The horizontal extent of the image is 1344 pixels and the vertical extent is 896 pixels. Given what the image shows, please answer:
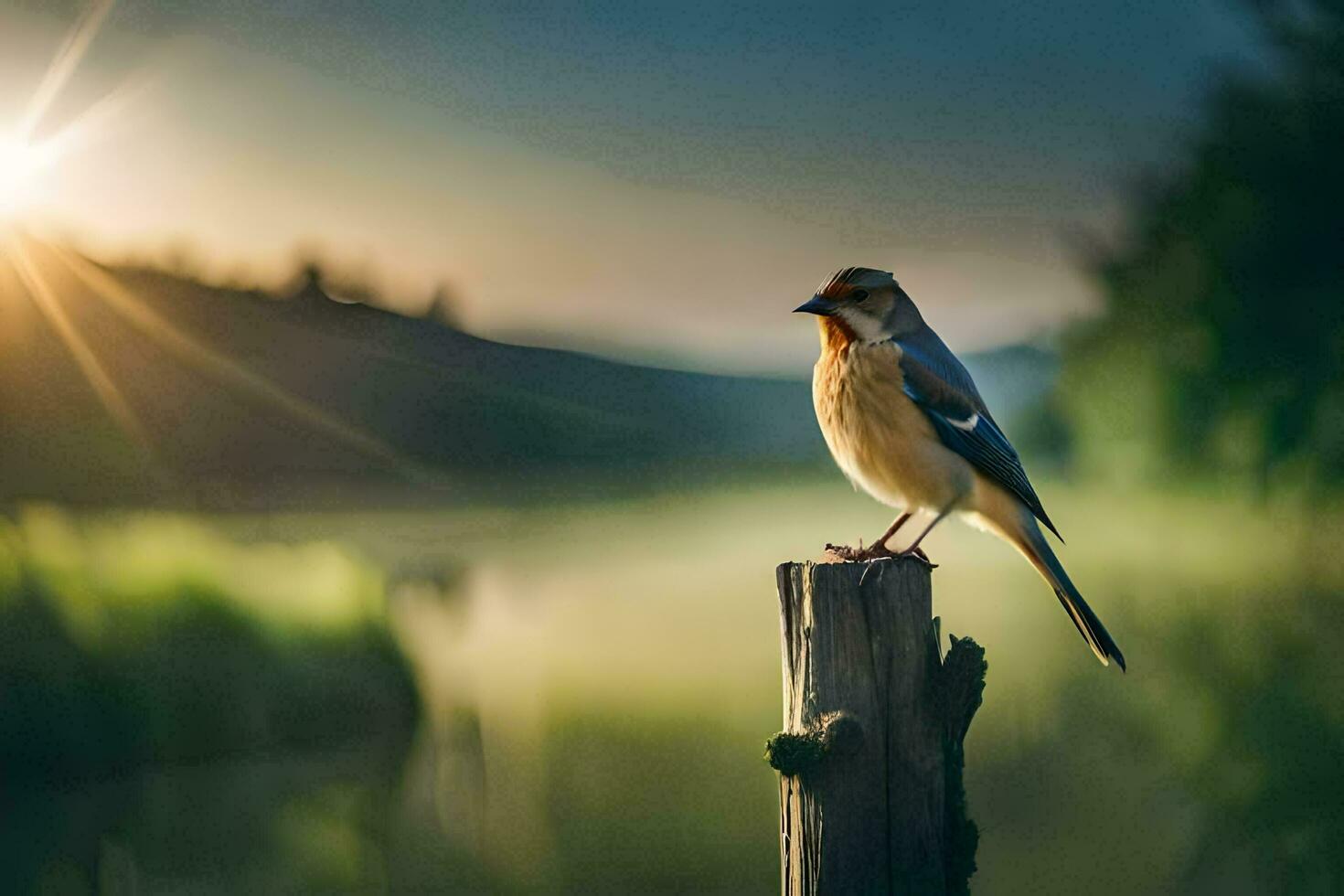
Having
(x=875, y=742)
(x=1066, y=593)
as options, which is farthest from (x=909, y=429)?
(x=875, y=742)

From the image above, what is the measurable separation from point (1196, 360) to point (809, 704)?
6552 millimetres

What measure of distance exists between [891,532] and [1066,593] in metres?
0.83

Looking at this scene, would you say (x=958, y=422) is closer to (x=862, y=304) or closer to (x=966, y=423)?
(x=966, y=423)

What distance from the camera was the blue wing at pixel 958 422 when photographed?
15.5 feet

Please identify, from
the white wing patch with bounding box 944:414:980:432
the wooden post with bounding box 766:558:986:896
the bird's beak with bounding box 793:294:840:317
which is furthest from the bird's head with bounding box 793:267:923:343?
the wooden post with bounding box 766:558:986:896

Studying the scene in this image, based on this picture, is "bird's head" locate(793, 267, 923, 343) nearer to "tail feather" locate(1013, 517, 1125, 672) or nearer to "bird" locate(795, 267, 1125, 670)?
"bird" locate(795, 267, 1125, 670)

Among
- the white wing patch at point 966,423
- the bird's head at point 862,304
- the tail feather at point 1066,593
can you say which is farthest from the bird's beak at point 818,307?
the tail feather at point 1066,593

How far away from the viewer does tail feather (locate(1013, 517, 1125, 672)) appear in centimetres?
438

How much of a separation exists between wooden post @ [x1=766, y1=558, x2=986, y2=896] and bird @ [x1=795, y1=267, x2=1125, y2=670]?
1.08 meters

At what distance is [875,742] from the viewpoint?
349 centimetres

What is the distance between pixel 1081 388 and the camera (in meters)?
9.30

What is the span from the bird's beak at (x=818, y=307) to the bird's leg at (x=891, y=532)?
870 mm

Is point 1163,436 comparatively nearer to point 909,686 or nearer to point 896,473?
point 896,473

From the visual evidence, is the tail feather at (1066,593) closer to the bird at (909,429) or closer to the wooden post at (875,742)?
the bird at (909,429)
